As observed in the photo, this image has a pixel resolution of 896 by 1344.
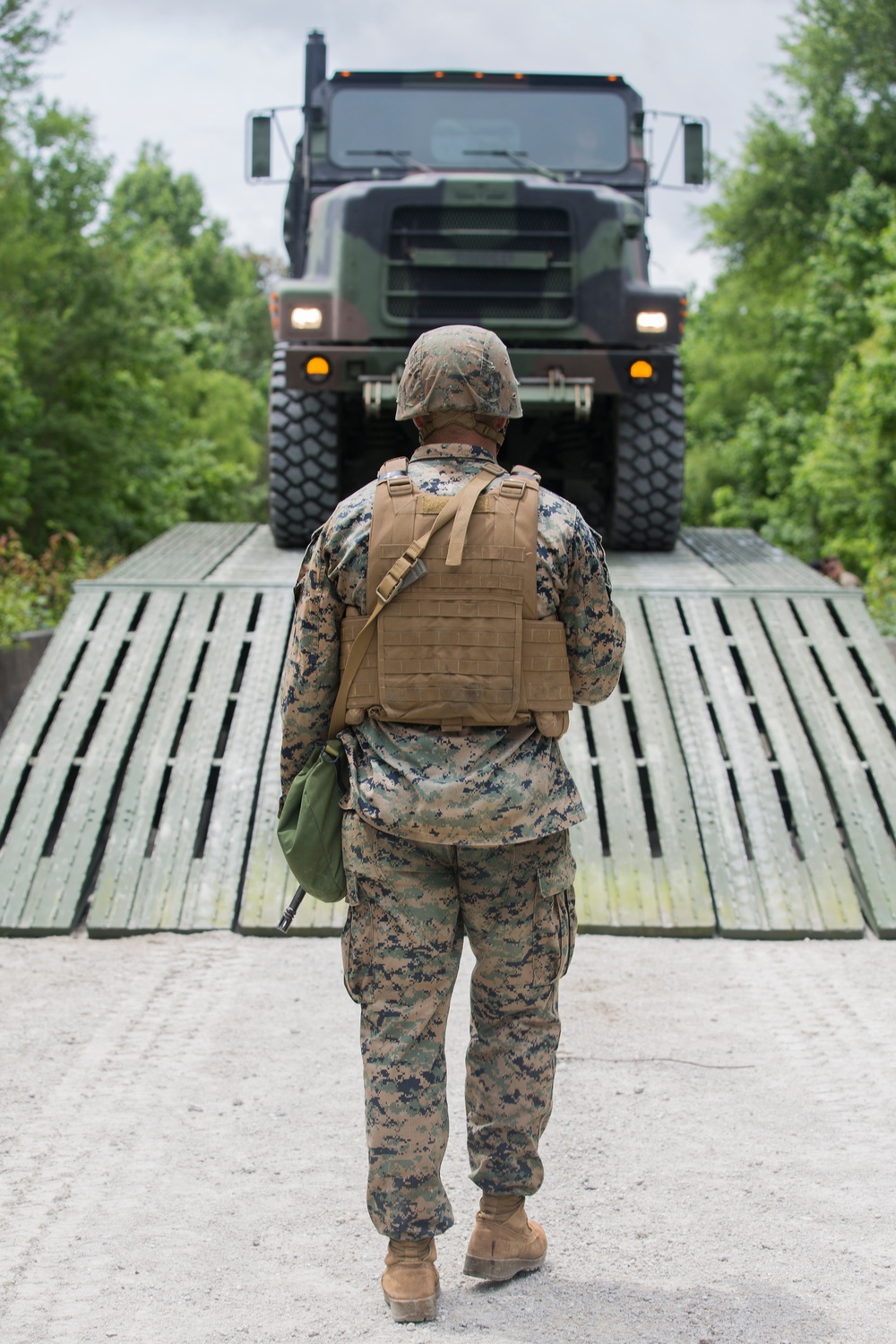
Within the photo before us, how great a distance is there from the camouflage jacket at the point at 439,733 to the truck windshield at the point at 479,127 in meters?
5.20

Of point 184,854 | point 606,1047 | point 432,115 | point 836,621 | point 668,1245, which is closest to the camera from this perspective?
point 668,1245

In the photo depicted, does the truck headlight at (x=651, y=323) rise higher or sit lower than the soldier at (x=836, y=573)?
higher

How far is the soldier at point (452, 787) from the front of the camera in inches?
104

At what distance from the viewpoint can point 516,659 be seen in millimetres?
2682

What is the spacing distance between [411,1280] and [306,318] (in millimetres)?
5155

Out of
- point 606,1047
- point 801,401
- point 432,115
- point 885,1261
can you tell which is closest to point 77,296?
point 801,401

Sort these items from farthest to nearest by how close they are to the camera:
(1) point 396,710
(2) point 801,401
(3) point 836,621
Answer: (2) point 801,401, (3) point 836,621, (1) point 396,710

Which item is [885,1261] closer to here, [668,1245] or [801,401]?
[668,1245]

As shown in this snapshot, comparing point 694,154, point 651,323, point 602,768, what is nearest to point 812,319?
point 694,154

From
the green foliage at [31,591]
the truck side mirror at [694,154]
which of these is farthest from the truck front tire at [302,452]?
the truck side mirror at [694,154]

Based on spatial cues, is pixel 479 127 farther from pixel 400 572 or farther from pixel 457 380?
pixel 400 572

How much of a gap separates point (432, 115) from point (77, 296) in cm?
1460

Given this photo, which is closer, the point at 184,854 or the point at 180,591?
the point at 184,854

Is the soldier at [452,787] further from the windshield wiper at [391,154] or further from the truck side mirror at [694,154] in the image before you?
the truck side mirror at [694,154]
